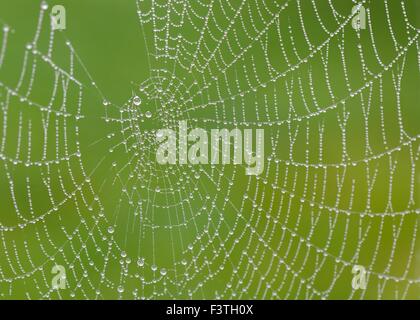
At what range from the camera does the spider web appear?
12.1 feet

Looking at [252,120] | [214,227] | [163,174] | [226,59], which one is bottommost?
[214,227]

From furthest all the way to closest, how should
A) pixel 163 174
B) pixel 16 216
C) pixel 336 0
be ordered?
1. pixel 336 0
2. pixel 16 216
3. pixel 163 174

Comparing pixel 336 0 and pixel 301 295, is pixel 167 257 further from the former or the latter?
pixel 336 0

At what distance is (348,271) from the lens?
4.09 m

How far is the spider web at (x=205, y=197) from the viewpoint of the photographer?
3689 mm

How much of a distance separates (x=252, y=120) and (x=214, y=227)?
2.01ft

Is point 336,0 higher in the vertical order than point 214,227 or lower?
higher

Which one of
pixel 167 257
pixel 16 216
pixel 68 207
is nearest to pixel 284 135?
pixel 167 257
